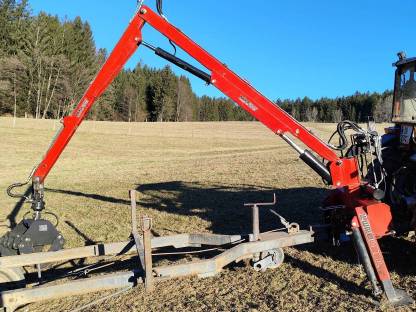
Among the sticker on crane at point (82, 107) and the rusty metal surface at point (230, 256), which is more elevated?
the sticker on crane at point (82, 107)

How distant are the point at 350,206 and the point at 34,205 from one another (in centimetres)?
407

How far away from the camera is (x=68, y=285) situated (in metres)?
4.31

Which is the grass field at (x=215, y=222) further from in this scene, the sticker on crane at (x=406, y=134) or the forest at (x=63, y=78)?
the forest at (x=63, y=78)

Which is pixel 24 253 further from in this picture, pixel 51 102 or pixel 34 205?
pixel 51 102

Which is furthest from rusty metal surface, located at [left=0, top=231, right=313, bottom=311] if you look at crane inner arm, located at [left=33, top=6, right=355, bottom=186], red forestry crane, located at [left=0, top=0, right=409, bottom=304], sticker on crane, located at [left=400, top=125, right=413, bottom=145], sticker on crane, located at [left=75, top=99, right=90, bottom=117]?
sticker on crane, located at [left=400, top=125, right=413, bottom=145]

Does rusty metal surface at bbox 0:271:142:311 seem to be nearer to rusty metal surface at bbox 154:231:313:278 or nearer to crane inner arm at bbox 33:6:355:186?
rusty metal surface at bbox 154:231:313:278

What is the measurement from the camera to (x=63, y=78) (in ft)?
184

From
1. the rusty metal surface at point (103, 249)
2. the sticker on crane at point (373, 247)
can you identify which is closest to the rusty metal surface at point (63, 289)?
the rusty metal surface at point (103, 249)

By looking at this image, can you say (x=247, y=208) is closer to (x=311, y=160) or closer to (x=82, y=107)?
(x=311, y=160)

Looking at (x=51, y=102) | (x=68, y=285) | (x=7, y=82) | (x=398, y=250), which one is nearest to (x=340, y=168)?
(x=398, y=250)

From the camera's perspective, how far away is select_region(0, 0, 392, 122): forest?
53094mm

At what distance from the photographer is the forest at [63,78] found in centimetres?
5309

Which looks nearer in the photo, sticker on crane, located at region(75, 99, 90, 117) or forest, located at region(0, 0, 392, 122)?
sticker on crane, located at region(75, 99, 90, 117)

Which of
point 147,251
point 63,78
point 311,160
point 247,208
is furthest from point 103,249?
point 63,78
